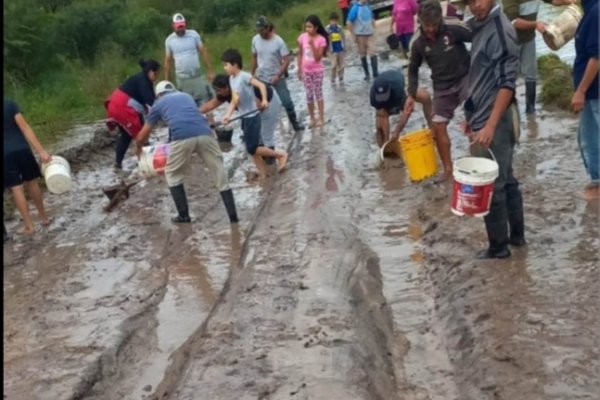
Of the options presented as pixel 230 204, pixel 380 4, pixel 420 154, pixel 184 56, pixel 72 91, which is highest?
pixel 184 56

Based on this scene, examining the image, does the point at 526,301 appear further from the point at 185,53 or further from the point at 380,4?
the point at 380,4

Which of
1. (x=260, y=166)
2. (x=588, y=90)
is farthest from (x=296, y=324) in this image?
(x=260, y=166)

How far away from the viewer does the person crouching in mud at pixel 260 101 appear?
9.46m

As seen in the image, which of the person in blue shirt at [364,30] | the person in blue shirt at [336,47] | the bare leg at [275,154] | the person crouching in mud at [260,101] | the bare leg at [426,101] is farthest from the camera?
the person in blue shirt at [336,47]

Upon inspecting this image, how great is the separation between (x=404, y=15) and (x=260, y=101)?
7.25 metres

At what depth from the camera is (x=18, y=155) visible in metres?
8.49

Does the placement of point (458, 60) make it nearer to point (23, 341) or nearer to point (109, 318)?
point (109, 318)

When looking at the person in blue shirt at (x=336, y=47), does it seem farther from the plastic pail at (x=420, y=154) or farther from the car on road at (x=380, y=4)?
the car on road at (x=380, y=4)

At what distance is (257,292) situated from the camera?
6.08 meters

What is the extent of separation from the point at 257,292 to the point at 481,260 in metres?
1.57

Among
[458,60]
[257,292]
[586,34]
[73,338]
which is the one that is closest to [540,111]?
[458,60]

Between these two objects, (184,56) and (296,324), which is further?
(184,56)

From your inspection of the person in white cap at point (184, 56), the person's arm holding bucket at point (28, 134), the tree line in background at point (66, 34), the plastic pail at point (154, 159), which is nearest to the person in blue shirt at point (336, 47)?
the person in white cap at point (184, 56)

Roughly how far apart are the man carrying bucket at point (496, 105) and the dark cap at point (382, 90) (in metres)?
3.28
